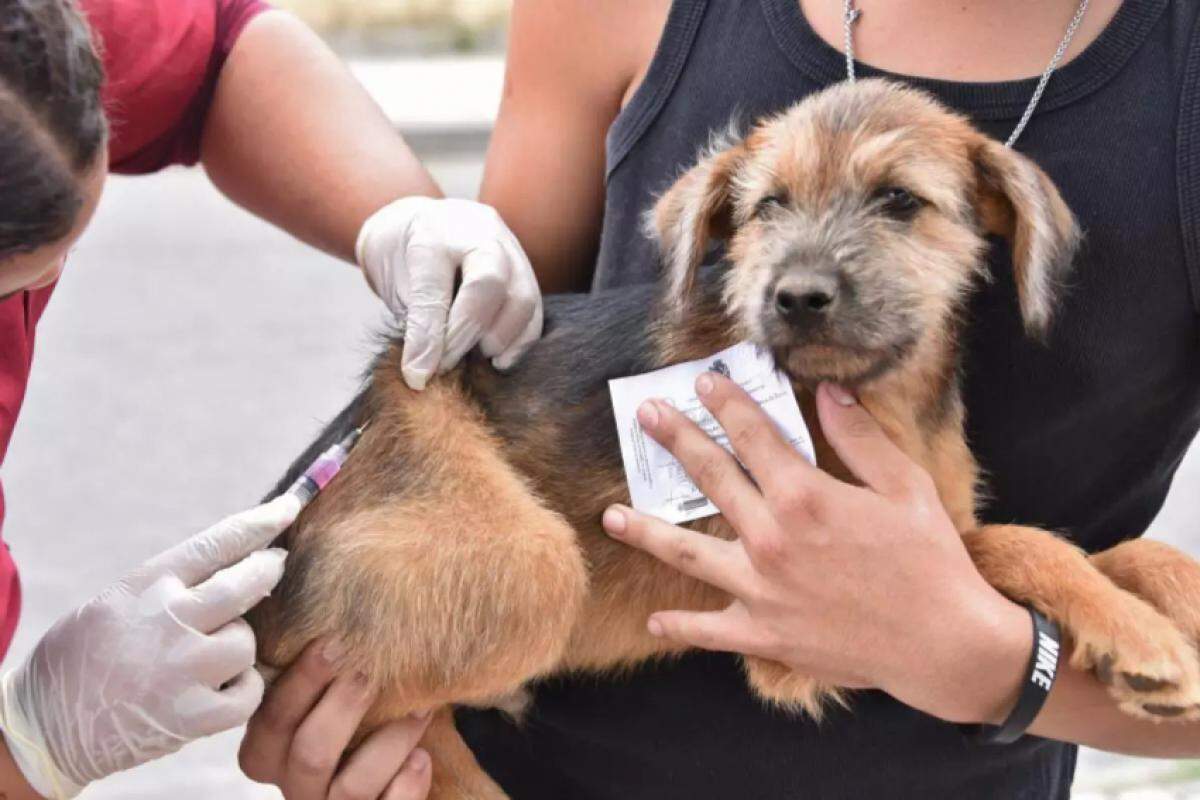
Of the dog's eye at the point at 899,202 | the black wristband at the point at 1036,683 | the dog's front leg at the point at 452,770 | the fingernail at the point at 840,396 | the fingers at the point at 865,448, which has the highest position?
the dog's eye at the point at 899,202

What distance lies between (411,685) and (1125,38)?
1052 mm

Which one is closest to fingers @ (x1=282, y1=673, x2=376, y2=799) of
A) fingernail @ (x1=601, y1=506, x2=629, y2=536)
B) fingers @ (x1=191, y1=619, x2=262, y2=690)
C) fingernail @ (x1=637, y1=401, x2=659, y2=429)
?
fingers @ (x1=191, y1=619, x2=262, y2=690)

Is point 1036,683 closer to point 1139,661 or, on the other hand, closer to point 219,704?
point 1139,661

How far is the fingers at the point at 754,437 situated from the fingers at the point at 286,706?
515 mm

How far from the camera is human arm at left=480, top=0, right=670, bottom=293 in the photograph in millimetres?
1719

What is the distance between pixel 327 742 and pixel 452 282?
22.7 inches

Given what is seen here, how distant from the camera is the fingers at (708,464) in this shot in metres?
1.50

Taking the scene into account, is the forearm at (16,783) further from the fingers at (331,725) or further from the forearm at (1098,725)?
the forearm at (1098,725)

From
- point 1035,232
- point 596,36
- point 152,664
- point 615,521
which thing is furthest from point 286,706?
point 1035,232

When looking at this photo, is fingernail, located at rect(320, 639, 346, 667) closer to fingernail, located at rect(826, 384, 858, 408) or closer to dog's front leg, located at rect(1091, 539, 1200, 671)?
fingernail, located at rect(826, 384, 858, 408)

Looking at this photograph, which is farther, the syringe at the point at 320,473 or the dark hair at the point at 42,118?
the syringe at the point at 320,473

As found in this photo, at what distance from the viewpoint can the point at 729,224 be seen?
1737mm

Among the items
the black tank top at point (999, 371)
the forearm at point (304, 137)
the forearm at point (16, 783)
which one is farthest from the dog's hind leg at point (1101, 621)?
the forearm at point (16, 783)

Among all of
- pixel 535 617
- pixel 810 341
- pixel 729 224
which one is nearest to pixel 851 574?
Result: pixel 810 341
